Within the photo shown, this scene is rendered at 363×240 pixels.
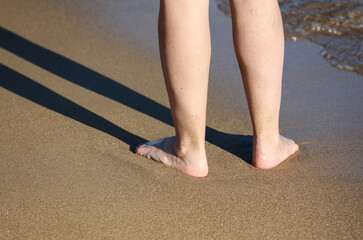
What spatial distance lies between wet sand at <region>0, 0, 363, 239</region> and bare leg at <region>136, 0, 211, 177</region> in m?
0.12

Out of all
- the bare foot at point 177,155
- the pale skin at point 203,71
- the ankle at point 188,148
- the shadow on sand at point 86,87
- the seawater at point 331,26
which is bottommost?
the shadow on sand at point 86,87

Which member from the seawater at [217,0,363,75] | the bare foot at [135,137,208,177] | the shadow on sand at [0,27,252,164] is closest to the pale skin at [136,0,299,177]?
the bare foot at [135,137,208,177]

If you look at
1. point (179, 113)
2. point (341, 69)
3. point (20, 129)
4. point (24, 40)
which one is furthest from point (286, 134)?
point (24, 40)

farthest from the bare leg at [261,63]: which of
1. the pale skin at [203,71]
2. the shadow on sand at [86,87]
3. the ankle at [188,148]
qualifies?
the ankle at [188,148]

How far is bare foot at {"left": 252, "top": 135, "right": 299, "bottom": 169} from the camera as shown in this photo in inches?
65.9

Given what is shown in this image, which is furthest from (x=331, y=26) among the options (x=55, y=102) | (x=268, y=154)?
(x=55, y=102)

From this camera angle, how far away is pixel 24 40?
274cm

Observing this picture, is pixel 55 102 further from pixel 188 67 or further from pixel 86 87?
pixel 188 67

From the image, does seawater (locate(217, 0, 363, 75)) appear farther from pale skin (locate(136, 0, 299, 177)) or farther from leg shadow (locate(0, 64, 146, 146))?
leg shadow (locate(0, 64, 146, 146))

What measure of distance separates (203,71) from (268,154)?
42cm

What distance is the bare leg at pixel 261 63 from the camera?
59.7 inches

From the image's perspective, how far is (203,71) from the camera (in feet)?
4.90

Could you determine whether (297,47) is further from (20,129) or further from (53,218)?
(53,218)

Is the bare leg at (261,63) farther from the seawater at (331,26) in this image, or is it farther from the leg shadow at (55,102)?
the seawater at (331,26)
